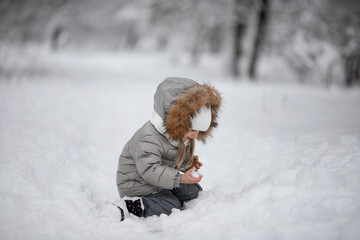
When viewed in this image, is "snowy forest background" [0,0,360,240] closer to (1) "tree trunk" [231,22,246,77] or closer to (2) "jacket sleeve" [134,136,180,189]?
(2) "jacket sleeve" [134,136,180,189]

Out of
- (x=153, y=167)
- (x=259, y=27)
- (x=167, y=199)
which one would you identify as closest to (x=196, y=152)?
(x=167, y=199)

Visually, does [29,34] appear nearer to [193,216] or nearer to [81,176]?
[81,176]

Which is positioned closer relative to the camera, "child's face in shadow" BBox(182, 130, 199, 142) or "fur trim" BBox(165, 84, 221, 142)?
"fur trim" BBox(165, 84, 221, 142)

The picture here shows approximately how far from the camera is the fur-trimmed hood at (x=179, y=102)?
231 cm

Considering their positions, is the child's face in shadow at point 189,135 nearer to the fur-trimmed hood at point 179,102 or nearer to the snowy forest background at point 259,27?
the fur-trimmed hood at point 179,102

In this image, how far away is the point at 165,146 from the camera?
8.13 feet

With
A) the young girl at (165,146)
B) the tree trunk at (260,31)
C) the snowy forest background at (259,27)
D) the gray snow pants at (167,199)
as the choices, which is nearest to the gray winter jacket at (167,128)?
the young girl at (165,146)

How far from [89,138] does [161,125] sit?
112 inches

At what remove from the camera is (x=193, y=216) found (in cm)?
236

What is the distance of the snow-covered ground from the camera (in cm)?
200

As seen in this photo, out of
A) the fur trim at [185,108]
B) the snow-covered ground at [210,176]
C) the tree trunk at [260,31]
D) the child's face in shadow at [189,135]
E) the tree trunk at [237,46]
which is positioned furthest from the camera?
the tree trunk at [237,46]

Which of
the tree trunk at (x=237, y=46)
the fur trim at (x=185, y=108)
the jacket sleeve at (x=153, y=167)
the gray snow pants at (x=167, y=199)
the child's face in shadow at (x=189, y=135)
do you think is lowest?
the gray snow pants at (x=167, y=199)

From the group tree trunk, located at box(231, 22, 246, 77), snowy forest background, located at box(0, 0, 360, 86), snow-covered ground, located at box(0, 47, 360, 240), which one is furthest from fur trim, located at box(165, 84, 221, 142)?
tree trunk, located at box(231, 22, 246, 77)

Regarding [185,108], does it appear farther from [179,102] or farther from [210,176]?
[210,176]
